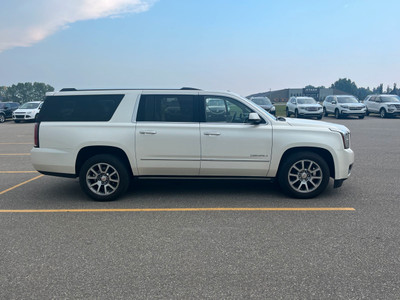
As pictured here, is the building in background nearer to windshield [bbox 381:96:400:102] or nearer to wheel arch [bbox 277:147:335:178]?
windshield [bbox 381:96:400:102]

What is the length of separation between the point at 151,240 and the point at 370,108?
28.3m

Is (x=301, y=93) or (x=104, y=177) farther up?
(x=301, y=93)

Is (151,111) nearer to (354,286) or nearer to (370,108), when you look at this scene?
(354,286)

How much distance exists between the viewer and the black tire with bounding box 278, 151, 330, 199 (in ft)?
17.6

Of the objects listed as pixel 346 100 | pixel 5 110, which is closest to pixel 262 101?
pixel 346 100

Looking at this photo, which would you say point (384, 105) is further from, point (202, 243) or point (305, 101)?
point (202, 243)

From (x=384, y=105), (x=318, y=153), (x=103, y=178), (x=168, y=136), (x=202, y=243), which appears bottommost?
(x=202, y=243)

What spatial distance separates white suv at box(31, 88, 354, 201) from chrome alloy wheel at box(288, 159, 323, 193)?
2 centimetres

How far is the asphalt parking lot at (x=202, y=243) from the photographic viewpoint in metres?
2.94

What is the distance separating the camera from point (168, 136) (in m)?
5.33

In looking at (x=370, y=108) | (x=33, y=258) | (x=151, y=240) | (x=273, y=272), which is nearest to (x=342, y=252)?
(x=273, y=272)

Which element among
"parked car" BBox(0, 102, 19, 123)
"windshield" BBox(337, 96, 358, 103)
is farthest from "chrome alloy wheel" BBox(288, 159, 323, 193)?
"parked car" BBox(0, 102, 19, 123)

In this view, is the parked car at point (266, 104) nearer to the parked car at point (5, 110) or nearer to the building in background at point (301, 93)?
the parked car at point (5, 110)

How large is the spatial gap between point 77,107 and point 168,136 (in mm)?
1620
